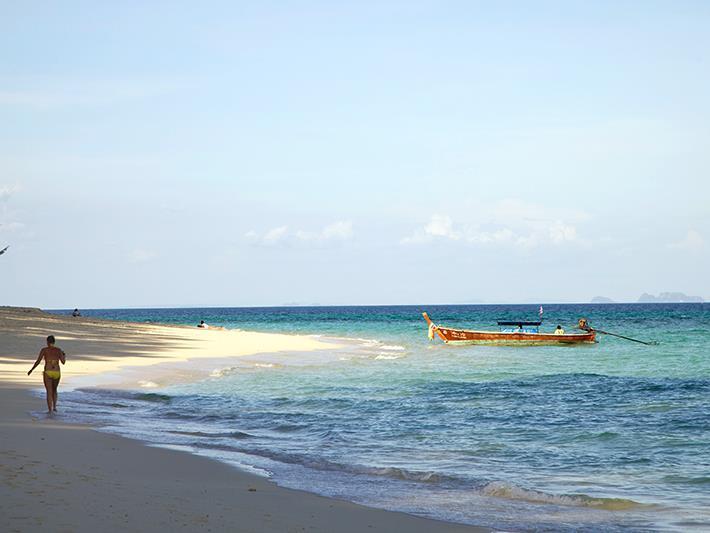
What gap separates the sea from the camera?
39.2ft

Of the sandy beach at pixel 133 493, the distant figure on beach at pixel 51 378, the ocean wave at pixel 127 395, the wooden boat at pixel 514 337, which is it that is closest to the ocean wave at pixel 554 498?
the sandy beach at pixel 133 493

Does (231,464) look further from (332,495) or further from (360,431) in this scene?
(360,431)

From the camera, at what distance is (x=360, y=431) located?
18.6m

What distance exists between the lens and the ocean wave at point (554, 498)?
1188 cm

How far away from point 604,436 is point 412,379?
13668 millimetres

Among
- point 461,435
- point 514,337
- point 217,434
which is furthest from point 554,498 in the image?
point 514,337

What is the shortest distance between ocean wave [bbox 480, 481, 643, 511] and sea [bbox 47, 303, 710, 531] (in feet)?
0.10

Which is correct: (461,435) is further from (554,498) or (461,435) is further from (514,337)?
(514,337)

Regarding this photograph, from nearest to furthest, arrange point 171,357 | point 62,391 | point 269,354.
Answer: point 62,391, point 171,357, point 269,354

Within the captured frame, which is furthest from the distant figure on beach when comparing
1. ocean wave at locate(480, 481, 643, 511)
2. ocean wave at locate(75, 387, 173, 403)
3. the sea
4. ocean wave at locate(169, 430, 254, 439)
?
ocean wave at locate(480, 481, 643, 511)

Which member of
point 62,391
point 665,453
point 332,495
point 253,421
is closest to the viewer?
point 332,495

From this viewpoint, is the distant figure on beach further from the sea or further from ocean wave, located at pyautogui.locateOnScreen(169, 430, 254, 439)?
ocean wave, located at pyautogui.locateOnScreen(169, 430, 254, 439)

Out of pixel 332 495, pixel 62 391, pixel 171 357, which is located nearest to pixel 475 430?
pixel 332 495

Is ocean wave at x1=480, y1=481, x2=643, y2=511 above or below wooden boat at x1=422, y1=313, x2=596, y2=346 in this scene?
below
